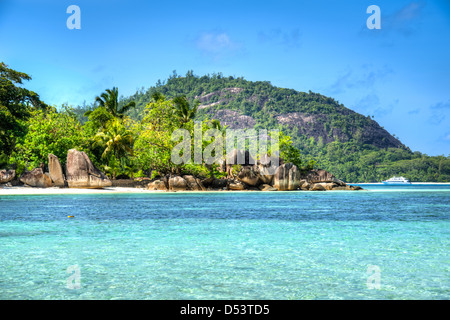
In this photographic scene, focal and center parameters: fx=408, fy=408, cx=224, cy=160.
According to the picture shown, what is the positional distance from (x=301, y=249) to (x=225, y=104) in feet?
505

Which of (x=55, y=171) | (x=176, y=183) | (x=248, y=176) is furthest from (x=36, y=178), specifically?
(x=248, y=176)

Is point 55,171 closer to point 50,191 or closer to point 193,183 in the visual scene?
point 50,191

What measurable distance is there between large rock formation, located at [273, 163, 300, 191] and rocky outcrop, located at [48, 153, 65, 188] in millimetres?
23743

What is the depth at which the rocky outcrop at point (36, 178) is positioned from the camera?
37.8m

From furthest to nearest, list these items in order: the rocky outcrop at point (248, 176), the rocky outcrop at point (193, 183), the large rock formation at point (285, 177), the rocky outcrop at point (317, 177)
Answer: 1. the rocky outcrop at point (317, 177)
2. the large rock formation at point (285, 177)
3. the rocky outcrop at point (248, 176)
4. the rocky outcrop at point (193, 183)

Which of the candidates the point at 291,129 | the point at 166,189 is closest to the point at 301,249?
the point at 166,189

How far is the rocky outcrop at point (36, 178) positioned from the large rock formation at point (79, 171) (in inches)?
80.4

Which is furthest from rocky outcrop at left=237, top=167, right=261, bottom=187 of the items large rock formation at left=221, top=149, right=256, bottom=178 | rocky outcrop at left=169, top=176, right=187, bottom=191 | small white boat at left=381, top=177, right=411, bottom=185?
small white boat at left=381, top=177, right=411, bottom=185

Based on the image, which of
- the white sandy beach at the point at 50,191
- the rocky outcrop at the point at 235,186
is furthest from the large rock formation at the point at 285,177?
the white sandy beach at the point at 50,191

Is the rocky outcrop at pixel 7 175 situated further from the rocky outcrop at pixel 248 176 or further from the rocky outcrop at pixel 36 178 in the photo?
the rocky outcrop at pixel 248 176

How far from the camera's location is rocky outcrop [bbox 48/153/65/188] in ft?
122

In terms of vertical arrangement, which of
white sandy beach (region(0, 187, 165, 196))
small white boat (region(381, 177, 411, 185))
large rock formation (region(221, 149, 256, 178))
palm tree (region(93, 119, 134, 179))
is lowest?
small white boat (region(381, 177, 411, 185))

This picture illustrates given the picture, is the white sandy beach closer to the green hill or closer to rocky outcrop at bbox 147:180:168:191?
rocky outcrop at bbox 147:180:168:191

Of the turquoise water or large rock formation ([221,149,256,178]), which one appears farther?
large rock formation ([221,149,256,178])
